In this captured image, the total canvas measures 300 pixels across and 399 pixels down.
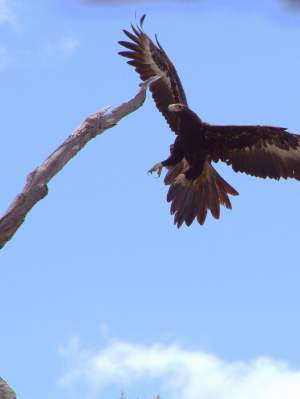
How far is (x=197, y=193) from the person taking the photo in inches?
602

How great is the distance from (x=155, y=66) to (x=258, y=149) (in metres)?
2.14

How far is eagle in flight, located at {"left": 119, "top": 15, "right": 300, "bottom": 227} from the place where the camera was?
14984 mm

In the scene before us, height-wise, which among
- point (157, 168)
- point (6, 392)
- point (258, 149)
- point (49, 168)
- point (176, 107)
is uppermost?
point (258, 149)

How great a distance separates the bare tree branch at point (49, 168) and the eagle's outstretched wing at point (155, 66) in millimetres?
5391

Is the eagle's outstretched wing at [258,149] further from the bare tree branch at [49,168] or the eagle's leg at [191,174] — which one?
the bare tree branch at [49,168]

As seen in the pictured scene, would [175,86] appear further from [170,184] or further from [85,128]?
[85,128]

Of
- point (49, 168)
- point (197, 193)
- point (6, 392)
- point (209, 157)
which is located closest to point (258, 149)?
point (209, 157)

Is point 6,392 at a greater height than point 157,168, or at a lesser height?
lesser

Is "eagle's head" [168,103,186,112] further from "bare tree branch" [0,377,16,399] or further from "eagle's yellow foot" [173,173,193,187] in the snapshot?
"bare tree branch" [0,377,16,399]

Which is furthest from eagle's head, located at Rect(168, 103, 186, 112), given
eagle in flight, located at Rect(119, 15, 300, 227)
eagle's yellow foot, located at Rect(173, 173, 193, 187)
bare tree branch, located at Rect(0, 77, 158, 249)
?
bare tree branch, located at Rect(0, 77, 158, 249)

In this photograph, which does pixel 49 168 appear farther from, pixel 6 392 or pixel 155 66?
pixel 155 66

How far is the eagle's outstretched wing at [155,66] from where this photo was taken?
52.9 feet

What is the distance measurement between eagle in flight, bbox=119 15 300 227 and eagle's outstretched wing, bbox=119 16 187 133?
0.30 feet

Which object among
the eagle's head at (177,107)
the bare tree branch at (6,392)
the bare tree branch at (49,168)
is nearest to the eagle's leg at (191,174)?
the eagle's head at (177,107)
